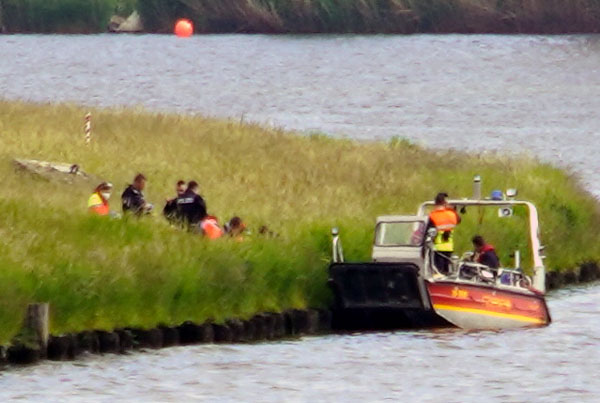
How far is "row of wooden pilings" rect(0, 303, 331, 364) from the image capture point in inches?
997

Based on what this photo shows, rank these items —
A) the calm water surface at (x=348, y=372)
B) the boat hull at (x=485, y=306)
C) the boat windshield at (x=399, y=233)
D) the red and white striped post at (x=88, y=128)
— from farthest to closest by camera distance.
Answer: the red and white striped post at (x=88, y=128), the boat windshield at (x=399, y=233), the boat hull at (x=485, y=306), the calm water surface at (x=348, y=372)

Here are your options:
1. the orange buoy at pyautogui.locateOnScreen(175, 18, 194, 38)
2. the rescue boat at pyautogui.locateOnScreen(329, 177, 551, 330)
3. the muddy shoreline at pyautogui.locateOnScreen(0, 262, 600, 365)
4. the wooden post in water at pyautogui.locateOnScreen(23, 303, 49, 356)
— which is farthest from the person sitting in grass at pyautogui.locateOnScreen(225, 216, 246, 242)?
the orange buoy at pyautogui.locateOnScreen(175, 18, 194, 38)

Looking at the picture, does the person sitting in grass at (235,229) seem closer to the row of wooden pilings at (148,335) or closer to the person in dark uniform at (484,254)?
the row of wooden pilings at (148,335)

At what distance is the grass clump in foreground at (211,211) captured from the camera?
1064 inches

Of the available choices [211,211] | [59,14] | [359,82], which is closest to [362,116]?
[359,82]

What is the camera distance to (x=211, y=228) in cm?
3108

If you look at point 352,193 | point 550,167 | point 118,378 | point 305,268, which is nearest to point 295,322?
point 305,268

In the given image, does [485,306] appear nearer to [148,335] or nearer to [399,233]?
[399,233]

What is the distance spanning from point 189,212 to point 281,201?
5.24m

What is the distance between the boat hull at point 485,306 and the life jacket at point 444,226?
939mm

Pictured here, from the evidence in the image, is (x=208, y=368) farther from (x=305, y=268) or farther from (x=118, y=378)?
(x=305, y=268)

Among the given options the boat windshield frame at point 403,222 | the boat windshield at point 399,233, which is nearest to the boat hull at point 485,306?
the boat windshield frame at point 403,222

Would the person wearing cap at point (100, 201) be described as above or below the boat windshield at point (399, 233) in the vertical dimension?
above

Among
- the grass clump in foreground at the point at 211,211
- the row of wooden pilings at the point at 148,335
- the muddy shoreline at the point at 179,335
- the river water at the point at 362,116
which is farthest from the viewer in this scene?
the grass clump in foreground at the point at 211,211
